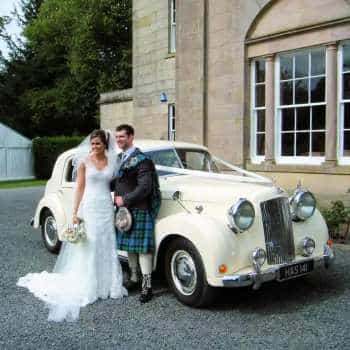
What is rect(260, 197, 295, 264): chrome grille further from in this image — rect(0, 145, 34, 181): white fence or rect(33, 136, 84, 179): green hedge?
rect(0, 145, 34, 181): white fence

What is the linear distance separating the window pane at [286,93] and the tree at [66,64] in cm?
2254

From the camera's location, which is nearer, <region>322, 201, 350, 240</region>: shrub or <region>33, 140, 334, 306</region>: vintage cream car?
<region>33, 140, 334, 306</region>: vintage cream car

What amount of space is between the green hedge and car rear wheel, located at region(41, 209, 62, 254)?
19.3 m

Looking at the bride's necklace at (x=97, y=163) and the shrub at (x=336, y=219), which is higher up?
the bride's necklace at (x=97, y=163)

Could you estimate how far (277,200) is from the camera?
5.42m

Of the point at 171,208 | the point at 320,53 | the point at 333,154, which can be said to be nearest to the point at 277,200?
the point at 171,208

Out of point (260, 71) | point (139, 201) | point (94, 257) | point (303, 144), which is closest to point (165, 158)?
point (139, 201)

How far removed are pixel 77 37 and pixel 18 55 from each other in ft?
31.1

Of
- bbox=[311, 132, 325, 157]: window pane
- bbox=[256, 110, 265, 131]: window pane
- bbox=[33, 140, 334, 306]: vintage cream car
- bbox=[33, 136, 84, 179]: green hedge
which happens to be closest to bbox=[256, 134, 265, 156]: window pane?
bbox=[256, 110, 265, 131]: window pane

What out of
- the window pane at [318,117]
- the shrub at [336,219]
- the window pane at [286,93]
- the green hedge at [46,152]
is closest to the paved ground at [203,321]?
the shrub at [336,219]

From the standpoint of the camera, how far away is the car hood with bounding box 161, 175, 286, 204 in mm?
5328

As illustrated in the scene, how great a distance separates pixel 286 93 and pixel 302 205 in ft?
24.1

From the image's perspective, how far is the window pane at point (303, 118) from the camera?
12023mm

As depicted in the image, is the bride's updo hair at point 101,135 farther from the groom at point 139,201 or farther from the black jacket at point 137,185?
the black jacket at point 137,185
